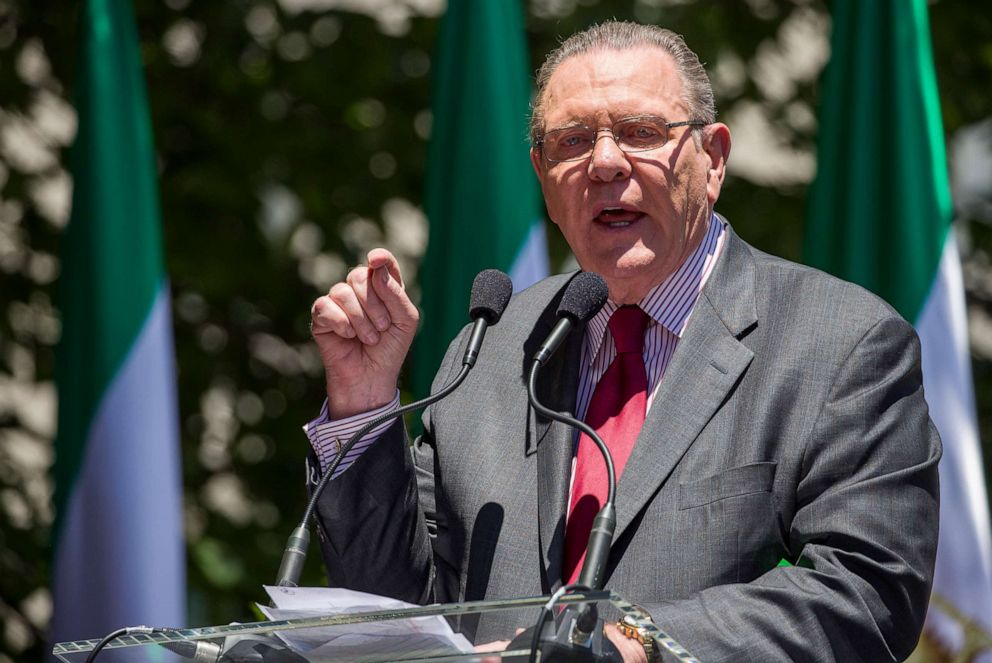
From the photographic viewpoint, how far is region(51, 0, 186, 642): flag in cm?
448

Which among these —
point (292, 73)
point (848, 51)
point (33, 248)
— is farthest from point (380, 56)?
point (848, 51)

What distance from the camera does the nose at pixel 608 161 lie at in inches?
109

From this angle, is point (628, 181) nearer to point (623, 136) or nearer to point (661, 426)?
point (623, 136)

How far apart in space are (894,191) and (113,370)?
2570 millimetres

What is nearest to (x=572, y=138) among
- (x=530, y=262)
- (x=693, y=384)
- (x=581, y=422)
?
(x=693, y=384)

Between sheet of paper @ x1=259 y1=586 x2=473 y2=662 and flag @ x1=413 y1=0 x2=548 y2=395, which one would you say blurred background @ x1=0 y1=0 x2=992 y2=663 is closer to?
flag @ x1=413 y1=0 x2=548 y2=395

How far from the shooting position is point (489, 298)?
8.35 feet

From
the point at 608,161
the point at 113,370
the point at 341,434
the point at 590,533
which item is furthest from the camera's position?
the point at 113,370

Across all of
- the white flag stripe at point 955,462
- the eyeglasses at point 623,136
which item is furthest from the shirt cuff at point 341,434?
the white flag stripe at point 955,462

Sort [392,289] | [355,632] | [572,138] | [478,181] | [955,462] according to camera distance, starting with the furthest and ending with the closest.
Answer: [478,181] → [955,462] → [572,138] → [392,289] → [355,632]

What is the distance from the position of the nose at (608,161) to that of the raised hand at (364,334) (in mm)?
469

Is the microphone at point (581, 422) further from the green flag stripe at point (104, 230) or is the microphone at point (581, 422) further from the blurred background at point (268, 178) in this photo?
the blurred background at point (268, 178)

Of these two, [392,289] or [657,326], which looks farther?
[657,326]

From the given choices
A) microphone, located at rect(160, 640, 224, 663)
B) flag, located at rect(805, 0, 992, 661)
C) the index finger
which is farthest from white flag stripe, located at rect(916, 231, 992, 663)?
microphone, located at rect(160, 640, 224, 663)
